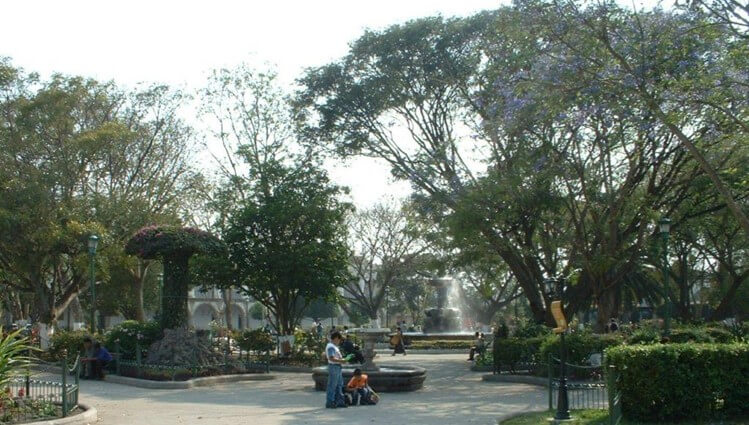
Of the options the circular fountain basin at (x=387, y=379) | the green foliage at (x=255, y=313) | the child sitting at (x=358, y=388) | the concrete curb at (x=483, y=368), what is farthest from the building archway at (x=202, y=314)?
the child sitting at (x=358, y=388)

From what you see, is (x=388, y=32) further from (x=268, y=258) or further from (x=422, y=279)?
(x=422, y=279)

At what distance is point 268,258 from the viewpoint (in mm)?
29047

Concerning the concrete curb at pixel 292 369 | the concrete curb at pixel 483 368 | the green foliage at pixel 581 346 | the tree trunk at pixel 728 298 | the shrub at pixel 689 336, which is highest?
the tree trunk at pixel 728 298

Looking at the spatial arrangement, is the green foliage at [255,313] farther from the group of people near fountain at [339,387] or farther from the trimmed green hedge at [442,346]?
the group of people near fountain at [339,387]

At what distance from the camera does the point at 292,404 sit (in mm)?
17625

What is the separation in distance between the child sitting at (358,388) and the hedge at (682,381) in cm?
585

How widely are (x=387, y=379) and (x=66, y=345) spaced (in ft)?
39.9

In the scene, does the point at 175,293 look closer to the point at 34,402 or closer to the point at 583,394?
the point at 34,402

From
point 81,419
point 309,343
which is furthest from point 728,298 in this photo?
point 81,419

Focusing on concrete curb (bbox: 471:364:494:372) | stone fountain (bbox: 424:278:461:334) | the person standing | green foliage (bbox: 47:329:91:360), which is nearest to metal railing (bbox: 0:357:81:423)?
green foliage (bbox: 47:329:91:360)

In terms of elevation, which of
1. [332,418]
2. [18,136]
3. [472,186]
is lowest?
[332,418]

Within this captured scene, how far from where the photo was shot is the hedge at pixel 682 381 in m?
12.8

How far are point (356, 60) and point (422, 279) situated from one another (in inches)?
1350

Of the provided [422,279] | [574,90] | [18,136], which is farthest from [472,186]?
[422,279]
